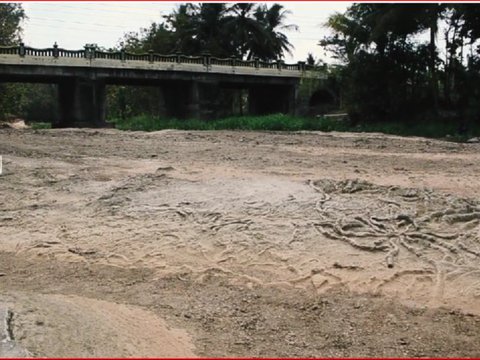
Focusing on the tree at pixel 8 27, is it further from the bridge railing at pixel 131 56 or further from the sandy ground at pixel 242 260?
the sandy ground at pixel 242 260

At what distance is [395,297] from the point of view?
5.43 metres

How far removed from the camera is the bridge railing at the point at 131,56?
23.7m

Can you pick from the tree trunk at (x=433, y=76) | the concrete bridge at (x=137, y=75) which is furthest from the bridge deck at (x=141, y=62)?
the tree trunk at (x=433, y=76)

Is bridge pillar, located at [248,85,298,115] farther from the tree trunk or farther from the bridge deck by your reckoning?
the tree trunk

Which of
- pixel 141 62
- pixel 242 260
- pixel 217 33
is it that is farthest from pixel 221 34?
pixel 242 260

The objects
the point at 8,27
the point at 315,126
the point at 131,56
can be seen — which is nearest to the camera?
the point at 315,126

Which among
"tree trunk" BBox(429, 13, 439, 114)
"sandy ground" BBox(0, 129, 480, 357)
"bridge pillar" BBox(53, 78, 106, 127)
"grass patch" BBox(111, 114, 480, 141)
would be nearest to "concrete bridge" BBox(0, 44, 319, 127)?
"bridge pillar" BBox(53, 78, 106, 127)

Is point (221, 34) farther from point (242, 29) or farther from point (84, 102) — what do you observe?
point (84, 102)

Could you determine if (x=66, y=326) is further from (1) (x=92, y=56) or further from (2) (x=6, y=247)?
(1) (x=92, y=56)

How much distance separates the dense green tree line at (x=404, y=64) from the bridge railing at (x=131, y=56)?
6991mm

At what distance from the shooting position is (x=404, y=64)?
74.0 feet

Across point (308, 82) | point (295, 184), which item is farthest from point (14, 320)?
point (308, 82)

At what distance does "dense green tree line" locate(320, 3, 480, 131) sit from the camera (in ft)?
66.6

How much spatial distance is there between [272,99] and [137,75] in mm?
10175
